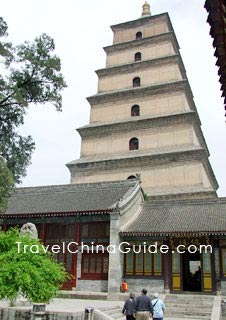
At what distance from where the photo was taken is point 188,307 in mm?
15125

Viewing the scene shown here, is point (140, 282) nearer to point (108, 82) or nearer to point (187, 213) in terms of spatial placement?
point (187, 213)

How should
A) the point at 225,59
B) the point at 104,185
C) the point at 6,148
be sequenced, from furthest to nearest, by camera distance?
the point at 104,185, the point at 6,148, the point at 225,59

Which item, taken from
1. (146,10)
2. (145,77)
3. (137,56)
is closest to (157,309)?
(145,77)

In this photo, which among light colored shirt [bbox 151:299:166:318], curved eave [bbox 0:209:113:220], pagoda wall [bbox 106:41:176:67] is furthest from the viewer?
pagoda wall [bbox 106:41:176:67]

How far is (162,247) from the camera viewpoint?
18.1 metres

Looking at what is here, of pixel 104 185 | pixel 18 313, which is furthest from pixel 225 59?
pixel 104 185

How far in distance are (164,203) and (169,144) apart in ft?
20.4

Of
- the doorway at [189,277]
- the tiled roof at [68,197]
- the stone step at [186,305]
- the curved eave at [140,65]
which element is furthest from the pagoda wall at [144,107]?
the stone step at [186,305]

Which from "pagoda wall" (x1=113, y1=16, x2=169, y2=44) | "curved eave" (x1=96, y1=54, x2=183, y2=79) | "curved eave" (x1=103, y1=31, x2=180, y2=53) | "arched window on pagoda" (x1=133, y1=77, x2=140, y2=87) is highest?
"pagoda wall" (x1=113, y1=16, x2=169, y2=44)

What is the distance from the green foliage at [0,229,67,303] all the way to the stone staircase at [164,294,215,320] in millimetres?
5122

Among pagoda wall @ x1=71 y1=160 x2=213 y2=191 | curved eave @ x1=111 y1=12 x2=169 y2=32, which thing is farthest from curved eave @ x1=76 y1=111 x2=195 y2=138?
curved eave @ x1=111 y1=12 x2=169 y2=32

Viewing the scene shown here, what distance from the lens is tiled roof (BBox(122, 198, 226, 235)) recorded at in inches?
684

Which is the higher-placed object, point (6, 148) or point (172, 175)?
point (172, 175)

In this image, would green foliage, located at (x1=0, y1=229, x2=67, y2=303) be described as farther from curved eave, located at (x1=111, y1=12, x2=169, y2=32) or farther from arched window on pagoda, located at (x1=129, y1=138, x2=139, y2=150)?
curved eave, located at (x1=111, y1=12, x2=169, y2=32)
